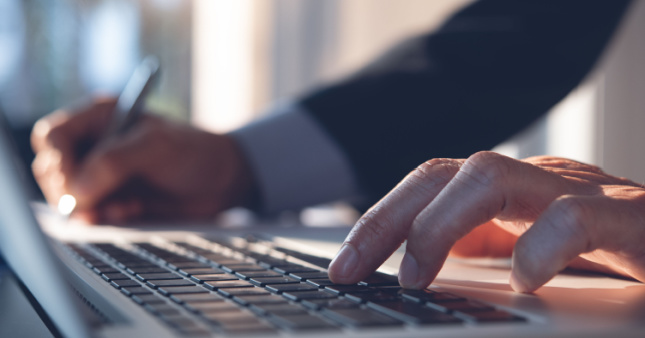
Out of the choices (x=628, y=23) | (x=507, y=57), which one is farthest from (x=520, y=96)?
(x=628, y=23)

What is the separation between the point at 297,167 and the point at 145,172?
0.64 feet

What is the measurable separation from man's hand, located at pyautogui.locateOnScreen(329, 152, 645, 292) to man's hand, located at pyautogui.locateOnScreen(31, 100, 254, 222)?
517mm

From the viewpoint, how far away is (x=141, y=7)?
2869 millimetres

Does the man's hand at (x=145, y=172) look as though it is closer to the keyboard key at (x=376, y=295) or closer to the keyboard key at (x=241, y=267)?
the keyboard key at (x=241, y=267)

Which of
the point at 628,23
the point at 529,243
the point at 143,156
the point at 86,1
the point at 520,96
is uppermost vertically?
the point at 86,1

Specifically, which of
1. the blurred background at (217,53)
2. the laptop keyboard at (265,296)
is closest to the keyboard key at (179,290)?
the laptop keyboard at (265,296)

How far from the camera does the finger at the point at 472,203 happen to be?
1.10ft

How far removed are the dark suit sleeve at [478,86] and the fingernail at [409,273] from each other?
0.50 m

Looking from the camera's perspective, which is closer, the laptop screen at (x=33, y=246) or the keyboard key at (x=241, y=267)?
the laptop screen at (x=33, y=246)

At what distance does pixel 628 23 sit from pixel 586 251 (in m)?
0.89

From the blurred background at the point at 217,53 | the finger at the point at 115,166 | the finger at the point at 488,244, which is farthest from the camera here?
the blurred background at the point at 217,53

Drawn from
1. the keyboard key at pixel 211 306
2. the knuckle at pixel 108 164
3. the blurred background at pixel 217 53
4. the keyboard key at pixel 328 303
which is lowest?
the keyboard key at pixel 211 306

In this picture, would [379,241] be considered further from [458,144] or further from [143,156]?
[143,156]

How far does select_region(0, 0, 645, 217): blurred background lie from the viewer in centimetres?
124
